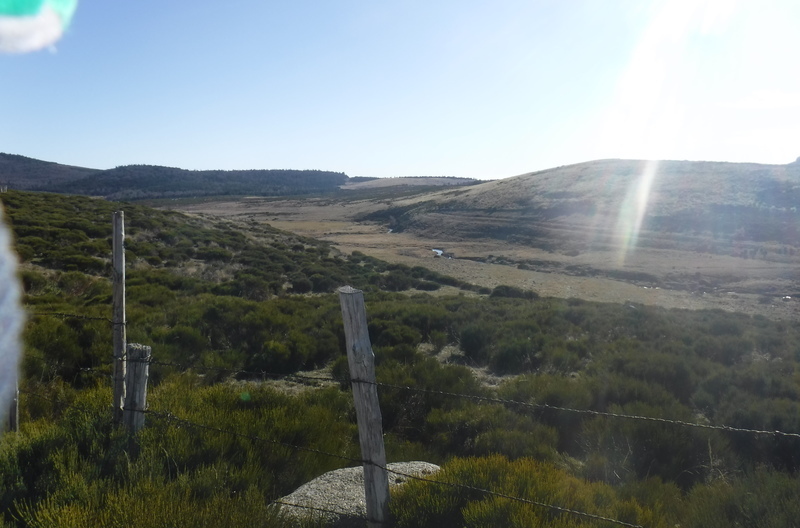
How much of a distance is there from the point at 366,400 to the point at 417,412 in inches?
182

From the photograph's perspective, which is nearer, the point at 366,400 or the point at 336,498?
the point at 366,400

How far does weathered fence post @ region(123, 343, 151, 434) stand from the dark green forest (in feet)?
0.51

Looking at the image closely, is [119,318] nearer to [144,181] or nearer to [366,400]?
[366,400]

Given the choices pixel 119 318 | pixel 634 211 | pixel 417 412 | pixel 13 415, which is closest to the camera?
pixel 119 318

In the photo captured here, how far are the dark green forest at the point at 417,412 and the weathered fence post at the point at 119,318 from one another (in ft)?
0.86

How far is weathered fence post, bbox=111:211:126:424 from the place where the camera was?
488 cm

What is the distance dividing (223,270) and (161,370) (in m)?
17.0

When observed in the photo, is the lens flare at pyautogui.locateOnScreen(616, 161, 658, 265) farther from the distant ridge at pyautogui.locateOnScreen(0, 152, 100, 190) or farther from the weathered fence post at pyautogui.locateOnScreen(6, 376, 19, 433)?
the distant ridge at pyautogui.locateOnScreen(0, 152, 100, 190)

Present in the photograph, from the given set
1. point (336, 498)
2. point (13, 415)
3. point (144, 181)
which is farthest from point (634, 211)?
point (144, 181)

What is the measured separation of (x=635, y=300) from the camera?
27703 millimetres

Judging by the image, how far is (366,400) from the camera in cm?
382

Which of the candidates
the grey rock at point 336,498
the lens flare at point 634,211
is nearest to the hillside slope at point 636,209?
the lens flare at point 634,211

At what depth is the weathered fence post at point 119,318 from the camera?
488 cm

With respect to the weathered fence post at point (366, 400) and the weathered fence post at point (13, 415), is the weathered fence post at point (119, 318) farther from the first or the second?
the weathered fence post at point (366, 400)
